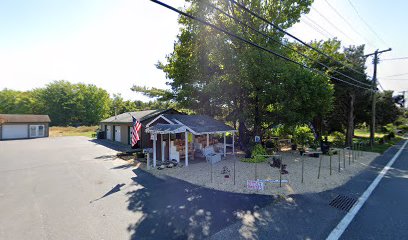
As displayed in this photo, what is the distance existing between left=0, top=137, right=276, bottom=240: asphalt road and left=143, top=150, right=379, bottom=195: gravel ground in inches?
31.1

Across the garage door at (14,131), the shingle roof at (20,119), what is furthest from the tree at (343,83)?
the garage door at (14,131)

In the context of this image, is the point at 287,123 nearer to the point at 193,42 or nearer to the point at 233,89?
the point at 233,89

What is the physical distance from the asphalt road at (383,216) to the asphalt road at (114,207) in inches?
93.1

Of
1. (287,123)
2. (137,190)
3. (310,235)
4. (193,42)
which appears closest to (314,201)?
(310,235)

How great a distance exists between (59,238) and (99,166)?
25.5ft

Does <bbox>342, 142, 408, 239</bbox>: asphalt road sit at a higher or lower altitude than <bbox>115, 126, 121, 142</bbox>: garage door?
lower

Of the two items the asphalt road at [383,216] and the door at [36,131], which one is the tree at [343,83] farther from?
the door at [36,131]

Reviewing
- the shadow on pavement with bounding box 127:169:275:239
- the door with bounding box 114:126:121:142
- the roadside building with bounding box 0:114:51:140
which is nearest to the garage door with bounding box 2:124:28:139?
the roadside building with bounding box 0:114:51:140

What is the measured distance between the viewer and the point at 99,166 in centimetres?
1197

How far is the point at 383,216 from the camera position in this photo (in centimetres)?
582

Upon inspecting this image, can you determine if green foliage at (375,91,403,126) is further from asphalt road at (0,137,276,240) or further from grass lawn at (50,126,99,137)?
grass lawn at (50,126,99,137)

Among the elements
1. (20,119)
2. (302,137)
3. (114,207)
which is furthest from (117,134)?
(302,137)

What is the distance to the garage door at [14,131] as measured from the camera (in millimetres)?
27564

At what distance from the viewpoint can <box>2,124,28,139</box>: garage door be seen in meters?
27.6
